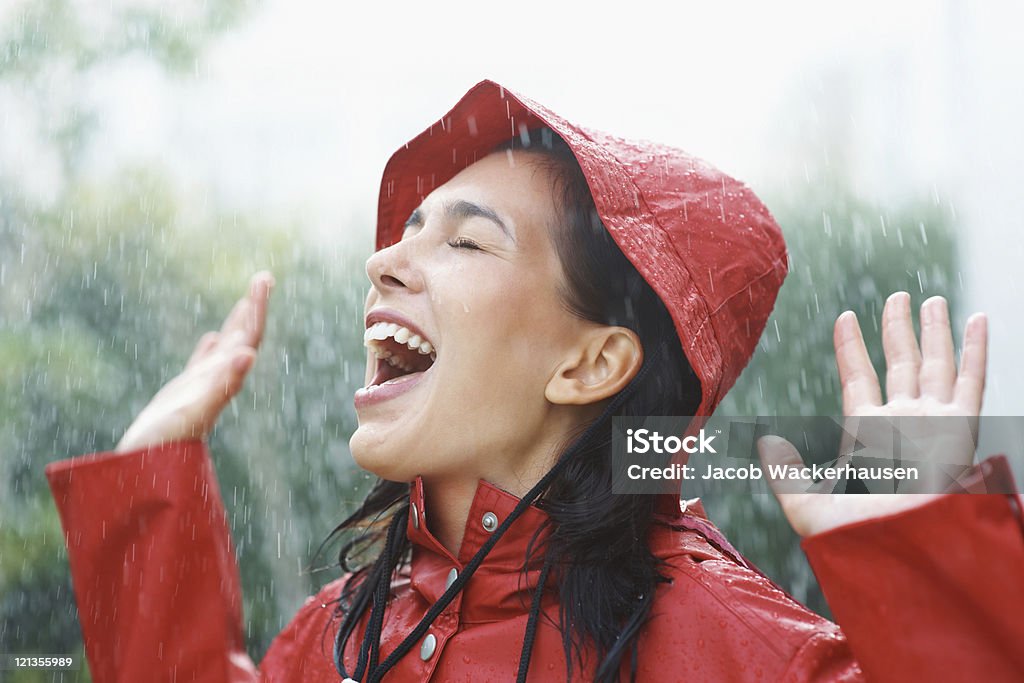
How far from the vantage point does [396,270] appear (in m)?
1.57

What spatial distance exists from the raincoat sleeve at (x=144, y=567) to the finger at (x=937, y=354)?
119 cm

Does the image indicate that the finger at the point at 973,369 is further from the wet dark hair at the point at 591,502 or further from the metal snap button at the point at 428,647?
the metal snap button at the point at 428,647

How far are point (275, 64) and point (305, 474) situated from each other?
2994 millimetres

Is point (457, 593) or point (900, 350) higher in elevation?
point (900, 350)

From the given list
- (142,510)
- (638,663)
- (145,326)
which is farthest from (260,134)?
(638,663)

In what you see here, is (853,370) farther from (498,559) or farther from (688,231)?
(498,559)

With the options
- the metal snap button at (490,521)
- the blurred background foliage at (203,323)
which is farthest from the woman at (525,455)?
the blurred background foliage at (203,323)

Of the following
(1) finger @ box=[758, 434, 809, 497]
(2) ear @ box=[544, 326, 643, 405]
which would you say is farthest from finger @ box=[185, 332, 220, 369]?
(1) finger @ box=[758, 434, 809, 497]

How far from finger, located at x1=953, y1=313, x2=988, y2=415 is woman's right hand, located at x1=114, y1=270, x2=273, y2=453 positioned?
1.23m

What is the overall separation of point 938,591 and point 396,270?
3.02 feet

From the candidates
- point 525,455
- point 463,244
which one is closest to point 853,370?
point 525,455

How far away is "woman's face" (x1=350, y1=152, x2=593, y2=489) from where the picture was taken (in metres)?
1.48

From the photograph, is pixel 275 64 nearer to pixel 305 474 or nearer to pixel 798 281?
pixel 305 474

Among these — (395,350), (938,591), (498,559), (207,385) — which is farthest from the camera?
(207,385)
